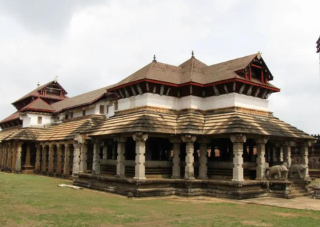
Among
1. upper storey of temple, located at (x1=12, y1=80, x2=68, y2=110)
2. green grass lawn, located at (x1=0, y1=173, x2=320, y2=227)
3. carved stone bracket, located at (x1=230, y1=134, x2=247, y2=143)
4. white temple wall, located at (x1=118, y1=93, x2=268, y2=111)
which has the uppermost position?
upper storey of temple, located at (x1=12, y1=80, x2=68, y2=110)

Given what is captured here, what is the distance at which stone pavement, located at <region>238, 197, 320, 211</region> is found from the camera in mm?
16580

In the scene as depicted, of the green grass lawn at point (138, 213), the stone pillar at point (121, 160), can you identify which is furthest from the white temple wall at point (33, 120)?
the green grass lawn at point (138, 213)

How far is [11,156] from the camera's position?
41.6 metres

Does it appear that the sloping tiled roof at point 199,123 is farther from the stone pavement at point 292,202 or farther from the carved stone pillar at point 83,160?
the carved stone pillar at point 83,160

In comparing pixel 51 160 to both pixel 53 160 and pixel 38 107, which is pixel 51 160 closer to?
pixel 53 160

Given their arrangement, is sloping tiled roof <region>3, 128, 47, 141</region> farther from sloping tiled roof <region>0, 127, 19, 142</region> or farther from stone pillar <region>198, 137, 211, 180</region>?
stone pillar <region>198, 137, 211, 180</region>

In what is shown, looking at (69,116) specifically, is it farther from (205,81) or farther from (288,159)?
(288,159)

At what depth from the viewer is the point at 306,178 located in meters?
23.1

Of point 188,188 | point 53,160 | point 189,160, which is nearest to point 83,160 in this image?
point 189,160

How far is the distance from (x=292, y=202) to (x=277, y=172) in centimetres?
248

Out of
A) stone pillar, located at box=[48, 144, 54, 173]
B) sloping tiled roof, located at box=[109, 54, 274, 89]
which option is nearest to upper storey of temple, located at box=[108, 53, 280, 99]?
sloping tiled roof, located at box=[109, 54, 274, 89]

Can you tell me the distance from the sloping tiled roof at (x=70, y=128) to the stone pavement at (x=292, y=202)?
16.7m

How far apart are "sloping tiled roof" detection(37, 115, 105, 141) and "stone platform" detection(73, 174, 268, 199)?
436 inches

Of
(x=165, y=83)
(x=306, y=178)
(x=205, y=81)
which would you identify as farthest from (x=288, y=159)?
(x=165, y=83)
